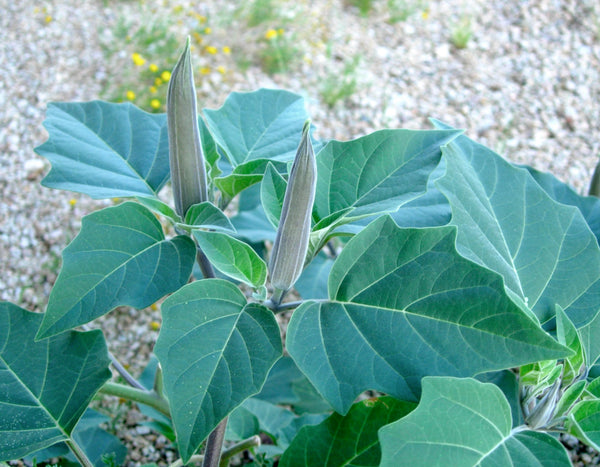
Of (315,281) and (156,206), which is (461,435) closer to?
(156,206)

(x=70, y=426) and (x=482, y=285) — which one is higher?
(x=482, y=285)

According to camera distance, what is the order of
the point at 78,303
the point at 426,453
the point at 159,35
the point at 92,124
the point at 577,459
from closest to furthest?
1. the point at 426,453
2. the point at 78,303
3. the point at 92,124
4. the point at 577,459
5. the point at 159,35

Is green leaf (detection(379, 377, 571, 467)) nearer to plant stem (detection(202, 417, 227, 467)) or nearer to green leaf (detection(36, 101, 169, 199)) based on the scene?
plant stem (detection(202, 417, 227, 467))

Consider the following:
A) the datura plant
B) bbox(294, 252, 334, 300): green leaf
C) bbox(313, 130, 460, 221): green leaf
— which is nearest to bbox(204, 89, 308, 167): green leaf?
the datura plant

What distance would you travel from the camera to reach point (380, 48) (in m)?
2.78

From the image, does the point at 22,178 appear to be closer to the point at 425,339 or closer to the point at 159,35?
the point at 159,35

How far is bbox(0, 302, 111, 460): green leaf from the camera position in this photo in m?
0.98

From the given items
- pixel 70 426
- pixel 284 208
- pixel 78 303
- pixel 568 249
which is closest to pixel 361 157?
pixel 284 208

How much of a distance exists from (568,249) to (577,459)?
81cm

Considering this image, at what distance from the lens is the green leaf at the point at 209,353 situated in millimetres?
735

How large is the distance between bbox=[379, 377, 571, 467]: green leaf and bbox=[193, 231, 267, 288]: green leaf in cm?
27

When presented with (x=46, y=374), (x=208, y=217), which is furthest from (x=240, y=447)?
(x=208, y=217)

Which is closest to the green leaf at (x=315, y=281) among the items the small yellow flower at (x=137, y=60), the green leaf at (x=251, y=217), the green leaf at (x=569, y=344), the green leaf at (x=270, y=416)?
the green leaf at (x=251, y=217)

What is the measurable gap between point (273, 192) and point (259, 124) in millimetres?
259
